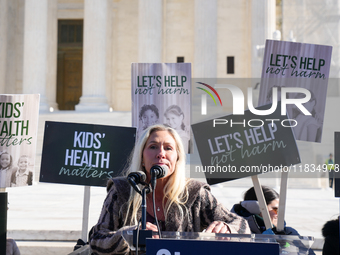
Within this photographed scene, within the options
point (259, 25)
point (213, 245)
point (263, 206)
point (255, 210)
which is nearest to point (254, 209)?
point (255, 210)

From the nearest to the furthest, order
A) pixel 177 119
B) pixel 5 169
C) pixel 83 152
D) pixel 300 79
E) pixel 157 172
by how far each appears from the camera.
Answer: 1. pixel 157 172
2. pixel 83 152
3. pixel 5 169
4. pixel 300 79
5. pixel 177 119

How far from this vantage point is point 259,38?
3016cm

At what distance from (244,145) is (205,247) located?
11.4 feet

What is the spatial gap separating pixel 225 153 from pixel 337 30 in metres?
30.3

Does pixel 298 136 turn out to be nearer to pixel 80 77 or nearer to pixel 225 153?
pixel 225 153

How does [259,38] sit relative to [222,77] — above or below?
above

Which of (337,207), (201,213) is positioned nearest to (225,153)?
(201,213)

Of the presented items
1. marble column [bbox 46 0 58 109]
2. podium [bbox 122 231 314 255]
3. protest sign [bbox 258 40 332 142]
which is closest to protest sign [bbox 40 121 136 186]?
protest sign [bbox 258 40 332 142]

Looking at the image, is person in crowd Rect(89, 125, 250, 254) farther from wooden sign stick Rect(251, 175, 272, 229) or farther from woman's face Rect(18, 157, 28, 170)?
woman's face Rect(18, 157, 28, 170)

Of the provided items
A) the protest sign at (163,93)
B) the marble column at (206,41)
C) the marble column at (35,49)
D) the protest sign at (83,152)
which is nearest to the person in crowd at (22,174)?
the protest sign at (83,152)

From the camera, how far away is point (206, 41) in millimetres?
29516

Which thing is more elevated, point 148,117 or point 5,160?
point 148,117

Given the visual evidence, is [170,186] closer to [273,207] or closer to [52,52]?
[273,207]

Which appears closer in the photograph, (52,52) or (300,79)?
(300,79)
